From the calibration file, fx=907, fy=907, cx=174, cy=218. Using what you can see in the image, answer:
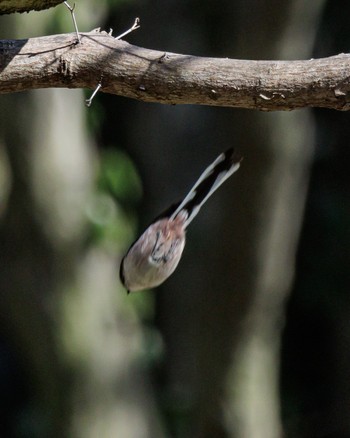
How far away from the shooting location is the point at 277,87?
Result: 192cm

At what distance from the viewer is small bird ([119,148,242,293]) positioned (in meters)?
2.19

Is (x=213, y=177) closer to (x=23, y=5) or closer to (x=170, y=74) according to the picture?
(x=170, y=74)

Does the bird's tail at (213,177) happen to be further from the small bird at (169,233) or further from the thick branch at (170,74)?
the thick branch at (170,74)

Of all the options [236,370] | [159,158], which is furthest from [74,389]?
[159,158]

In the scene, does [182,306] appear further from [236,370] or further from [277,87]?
[277,87]

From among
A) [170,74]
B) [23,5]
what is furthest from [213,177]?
[23,5]

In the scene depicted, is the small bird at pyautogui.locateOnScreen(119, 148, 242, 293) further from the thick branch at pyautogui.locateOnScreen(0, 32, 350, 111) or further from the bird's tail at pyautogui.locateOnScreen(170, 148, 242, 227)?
the thick branch at pyautogui.locateOnScreen(0, 32, 350, 111)

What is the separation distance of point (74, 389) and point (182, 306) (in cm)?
119

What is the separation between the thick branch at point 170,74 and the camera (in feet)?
6.23

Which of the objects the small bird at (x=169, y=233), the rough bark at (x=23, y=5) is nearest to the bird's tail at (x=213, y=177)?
the small bird at (x=169, y=233)

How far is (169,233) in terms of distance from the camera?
231cm

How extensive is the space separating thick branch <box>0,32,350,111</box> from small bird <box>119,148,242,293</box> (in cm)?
23

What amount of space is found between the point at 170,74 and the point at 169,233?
48 cm

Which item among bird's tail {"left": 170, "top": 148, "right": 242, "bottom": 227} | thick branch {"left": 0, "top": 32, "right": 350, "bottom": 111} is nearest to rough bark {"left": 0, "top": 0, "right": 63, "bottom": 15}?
thick branch {"left": 0, "top": 32, "right": 350, "bottom": 111}
